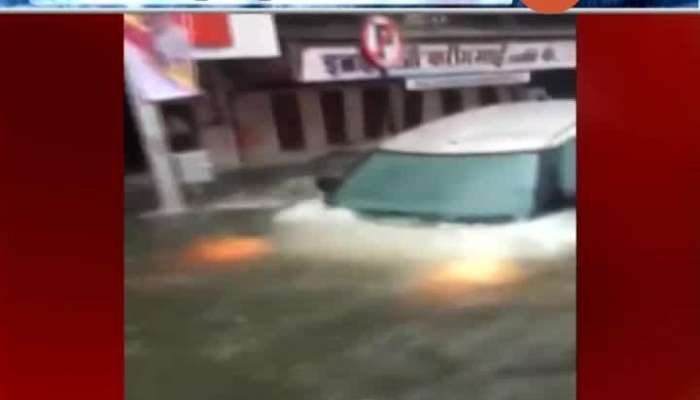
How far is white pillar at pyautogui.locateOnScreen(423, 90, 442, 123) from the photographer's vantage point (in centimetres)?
131

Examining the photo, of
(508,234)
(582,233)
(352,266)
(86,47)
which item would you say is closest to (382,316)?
(352,266)

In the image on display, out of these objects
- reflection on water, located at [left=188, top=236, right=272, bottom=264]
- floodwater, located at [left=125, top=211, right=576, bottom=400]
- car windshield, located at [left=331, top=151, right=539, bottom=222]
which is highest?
car windshield, located at [left=331, top=151, right=539, bottom=222]

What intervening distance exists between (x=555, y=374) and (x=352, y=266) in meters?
0.37

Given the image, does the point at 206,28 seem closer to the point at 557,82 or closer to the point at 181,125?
the point at 181,125

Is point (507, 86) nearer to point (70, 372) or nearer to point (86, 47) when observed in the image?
point (86, 47)

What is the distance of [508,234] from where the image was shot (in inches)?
52.0

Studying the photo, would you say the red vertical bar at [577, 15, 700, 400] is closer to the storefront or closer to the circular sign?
the storefront

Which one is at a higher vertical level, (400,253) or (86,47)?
(86,47)

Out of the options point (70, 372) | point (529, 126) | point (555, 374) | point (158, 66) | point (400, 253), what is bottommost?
point (555, 374)

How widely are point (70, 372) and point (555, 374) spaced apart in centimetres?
76

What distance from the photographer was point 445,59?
131cm

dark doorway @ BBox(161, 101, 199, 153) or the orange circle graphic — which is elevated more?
the orange circle graphic

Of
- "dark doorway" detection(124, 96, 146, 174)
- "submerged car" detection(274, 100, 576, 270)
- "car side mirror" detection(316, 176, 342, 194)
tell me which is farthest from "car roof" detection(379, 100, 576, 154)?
"dark doorway" detection(124, 96, 146, 174)

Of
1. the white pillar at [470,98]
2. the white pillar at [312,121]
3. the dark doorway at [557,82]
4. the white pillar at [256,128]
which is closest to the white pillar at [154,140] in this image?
the white pillar at [256,128]
